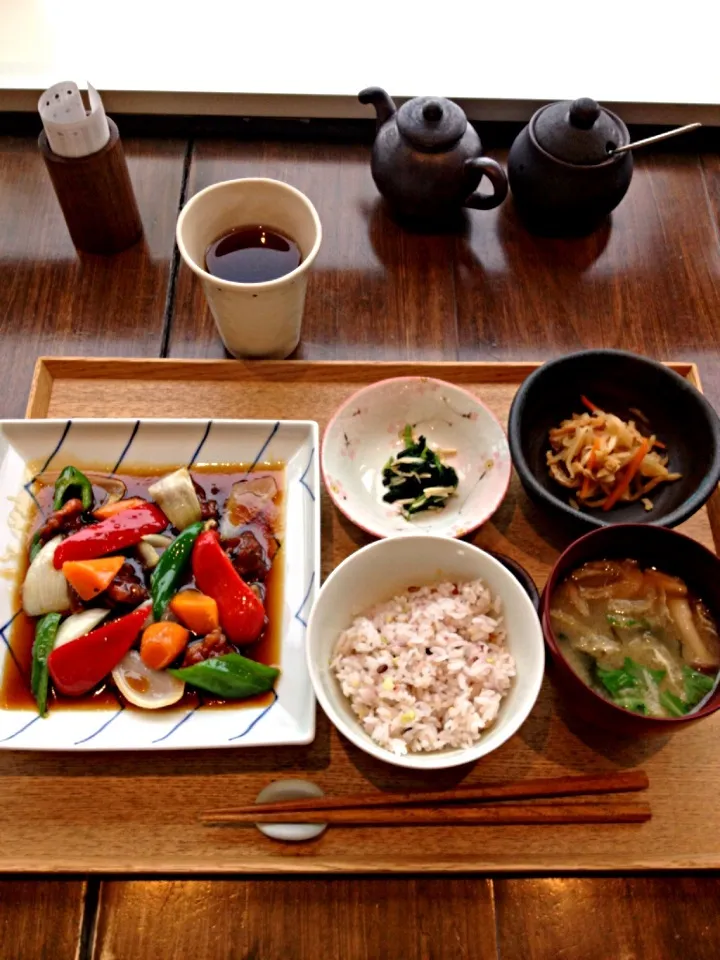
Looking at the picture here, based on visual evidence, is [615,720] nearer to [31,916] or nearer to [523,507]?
[523,507]

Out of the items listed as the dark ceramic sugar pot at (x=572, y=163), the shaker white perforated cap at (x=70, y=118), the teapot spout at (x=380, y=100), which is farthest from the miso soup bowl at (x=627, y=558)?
the shaker white perforated cap at (x=70, y=118)

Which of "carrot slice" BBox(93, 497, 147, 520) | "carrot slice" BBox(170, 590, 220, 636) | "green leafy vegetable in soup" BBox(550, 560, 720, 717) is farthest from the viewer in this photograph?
"carrot slice" BBox(93, 497, 147, 520)

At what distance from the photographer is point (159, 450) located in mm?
1704

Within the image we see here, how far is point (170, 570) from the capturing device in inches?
61.2

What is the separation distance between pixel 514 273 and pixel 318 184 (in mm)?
641

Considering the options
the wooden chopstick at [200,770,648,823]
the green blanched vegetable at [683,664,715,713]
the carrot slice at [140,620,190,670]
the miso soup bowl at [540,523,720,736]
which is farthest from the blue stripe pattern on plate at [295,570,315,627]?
the green blanched vegetable at [683,664,715,713]

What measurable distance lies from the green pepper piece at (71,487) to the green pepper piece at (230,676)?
43 cm

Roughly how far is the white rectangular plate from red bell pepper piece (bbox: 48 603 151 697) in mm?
51

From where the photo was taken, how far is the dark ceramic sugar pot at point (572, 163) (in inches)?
77.9

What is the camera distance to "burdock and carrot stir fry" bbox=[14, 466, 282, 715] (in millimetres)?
1449

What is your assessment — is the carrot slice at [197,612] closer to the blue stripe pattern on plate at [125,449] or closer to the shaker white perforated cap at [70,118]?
the blue stripe pattern on plate at [125,449]

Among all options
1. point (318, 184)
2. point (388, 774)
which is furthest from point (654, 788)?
point (318, 184)

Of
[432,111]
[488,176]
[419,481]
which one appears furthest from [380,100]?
[419,481]

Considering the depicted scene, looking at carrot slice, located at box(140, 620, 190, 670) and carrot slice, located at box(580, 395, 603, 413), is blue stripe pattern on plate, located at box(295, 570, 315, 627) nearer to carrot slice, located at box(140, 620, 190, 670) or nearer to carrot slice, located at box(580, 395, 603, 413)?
carrot slice, located at box(140, 620, 190, 670)
